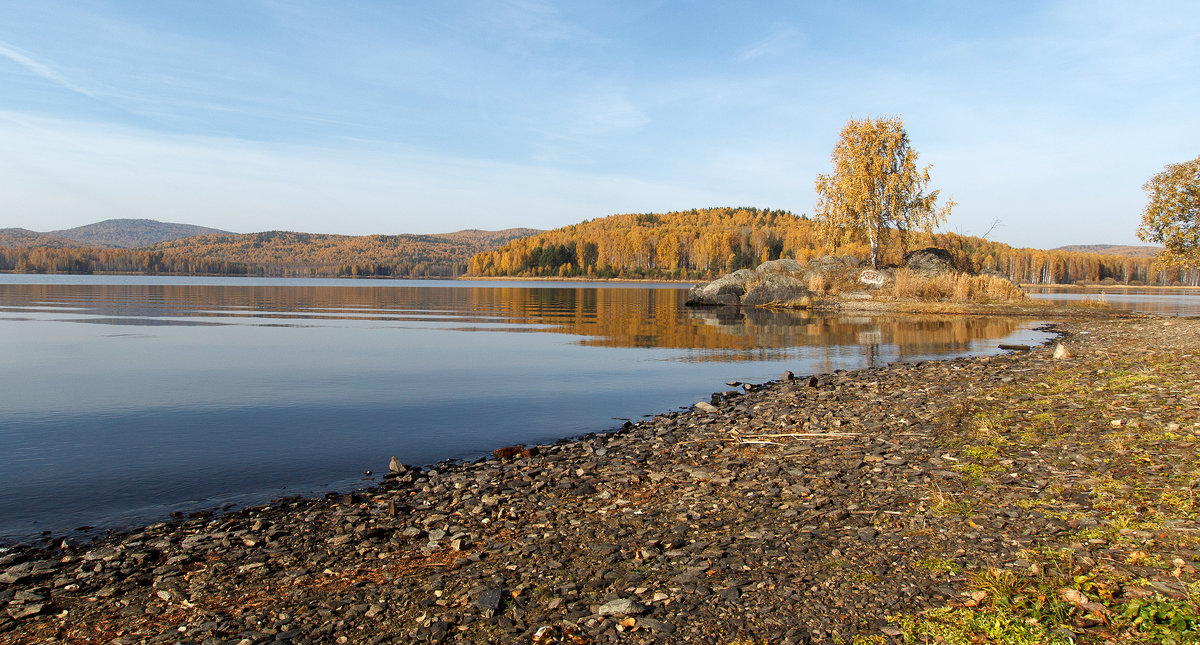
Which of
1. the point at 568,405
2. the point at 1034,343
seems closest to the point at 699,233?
the point at 1034,343

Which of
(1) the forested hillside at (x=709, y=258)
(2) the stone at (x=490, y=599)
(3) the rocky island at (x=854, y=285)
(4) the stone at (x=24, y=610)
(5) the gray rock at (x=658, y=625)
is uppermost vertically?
(1) the forested hillside at (x=709, y=258)

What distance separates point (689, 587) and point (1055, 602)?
2304 millimetres

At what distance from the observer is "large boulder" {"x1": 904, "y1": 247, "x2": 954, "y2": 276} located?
4760cm

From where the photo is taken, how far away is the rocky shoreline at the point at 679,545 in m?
4.50

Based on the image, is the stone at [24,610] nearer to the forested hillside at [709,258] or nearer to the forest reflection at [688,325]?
the forest reflection at [688,325]

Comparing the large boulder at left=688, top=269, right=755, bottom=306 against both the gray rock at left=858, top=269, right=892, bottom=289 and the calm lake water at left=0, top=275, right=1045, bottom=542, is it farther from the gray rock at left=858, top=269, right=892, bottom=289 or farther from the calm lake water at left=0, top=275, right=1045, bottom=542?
the calm lake water at left=0, top=275, right=1045, bottom=542

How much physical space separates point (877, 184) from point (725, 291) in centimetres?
1464

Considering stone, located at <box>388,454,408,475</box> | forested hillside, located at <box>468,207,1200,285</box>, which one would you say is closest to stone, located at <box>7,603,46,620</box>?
stone, located at <box>388,454,408,475</box>

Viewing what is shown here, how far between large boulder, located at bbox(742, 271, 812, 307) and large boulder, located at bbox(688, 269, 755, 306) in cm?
83

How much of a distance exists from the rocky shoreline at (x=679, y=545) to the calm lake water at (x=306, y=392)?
5.24ft

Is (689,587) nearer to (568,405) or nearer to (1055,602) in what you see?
(1055,602)

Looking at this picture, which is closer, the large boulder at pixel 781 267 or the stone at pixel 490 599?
the stone at pixel 490 599

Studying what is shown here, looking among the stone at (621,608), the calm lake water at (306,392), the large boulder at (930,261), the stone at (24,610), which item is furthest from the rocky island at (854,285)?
the stone at (24,610)

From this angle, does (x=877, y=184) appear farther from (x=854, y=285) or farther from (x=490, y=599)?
(x=490, y=599)
